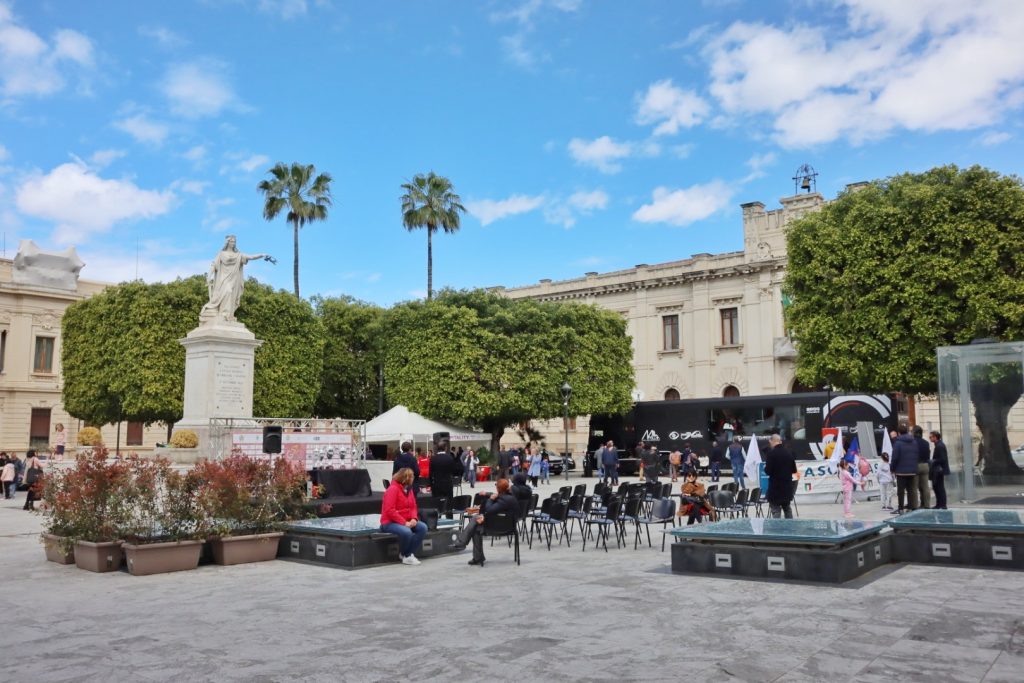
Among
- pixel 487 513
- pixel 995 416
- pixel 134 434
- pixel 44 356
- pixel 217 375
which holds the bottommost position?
pixel 487 513

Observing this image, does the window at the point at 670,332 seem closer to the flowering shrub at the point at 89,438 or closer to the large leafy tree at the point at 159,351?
the large leafy tree at the point at 159,351

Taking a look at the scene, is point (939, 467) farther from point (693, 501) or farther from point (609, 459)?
point (609, 459)

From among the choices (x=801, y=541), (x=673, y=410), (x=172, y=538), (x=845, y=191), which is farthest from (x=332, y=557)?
(x=673, y=410)

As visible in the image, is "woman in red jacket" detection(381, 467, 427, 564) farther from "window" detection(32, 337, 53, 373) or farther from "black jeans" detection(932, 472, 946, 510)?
"window" detection(32, 337, 53, 373)

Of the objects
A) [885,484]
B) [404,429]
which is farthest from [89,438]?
[885,484]

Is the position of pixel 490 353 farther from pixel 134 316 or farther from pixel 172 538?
pixel 172 538

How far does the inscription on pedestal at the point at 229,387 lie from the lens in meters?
20.8

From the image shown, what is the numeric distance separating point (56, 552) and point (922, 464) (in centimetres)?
1545

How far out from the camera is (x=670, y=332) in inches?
2090

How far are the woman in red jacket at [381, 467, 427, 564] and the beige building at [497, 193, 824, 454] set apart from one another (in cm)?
3521

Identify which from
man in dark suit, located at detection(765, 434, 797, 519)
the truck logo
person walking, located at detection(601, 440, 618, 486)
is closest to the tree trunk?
man in dark suit, located at detection(765, 434, 797, 519)

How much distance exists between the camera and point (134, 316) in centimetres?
3550

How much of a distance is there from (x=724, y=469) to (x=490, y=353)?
1133cm

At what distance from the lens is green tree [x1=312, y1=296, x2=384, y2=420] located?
4269 centimetres
